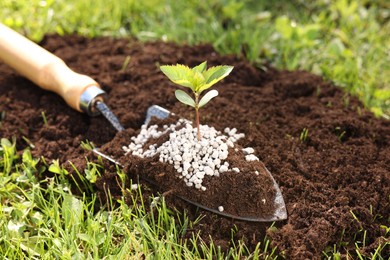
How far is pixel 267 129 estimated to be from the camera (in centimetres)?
262

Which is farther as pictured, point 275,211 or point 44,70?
point 44,70

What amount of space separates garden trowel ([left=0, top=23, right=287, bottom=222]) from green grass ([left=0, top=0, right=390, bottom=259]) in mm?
311

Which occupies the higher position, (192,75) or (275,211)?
(192,75)

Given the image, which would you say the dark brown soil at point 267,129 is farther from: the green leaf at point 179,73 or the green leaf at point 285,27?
the green leaf at point 179,73

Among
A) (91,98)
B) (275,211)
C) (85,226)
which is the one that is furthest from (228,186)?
(91,98)

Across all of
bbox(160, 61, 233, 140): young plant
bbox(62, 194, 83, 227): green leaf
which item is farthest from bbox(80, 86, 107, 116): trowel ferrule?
bbox(160, 61, 233, 140): young plant

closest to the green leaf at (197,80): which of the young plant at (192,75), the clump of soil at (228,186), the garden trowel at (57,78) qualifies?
the young plant at (192,75)

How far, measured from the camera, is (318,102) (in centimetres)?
289

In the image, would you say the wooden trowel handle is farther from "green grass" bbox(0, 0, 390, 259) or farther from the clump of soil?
the clump of soil

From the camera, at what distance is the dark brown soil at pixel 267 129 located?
2168 millimetres

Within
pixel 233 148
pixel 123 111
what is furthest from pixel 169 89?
pixel 233 148

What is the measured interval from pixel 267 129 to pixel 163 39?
1.20m

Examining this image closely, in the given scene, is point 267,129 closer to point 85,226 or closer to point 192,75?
point 192,75

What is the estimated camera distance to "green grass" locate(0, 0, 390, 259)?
7.07ft
